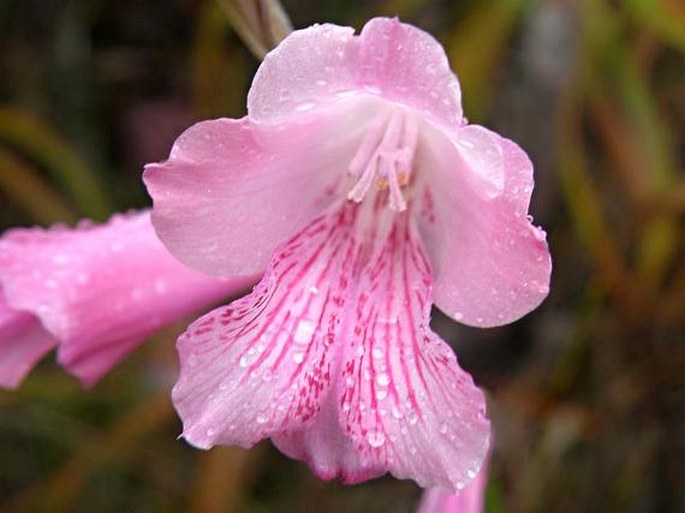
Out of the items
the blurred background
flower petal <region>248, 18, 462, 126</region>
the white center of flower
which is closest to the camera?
flower petal <region>248, 18, 462, 126</region>

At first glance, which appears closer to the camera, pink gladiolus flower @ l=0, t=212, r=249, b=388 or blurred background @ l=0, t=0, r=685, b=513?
pink gladiolus flower @ l=0, t=212, r=249, b=388

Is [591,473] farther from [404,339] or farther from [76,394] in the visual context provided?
[404,339]

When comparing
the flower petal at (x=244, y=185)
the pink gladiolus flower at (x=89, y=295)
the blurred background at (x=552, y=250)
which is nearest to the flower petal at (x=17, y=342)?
the pink gladiolus flower at (x=89, y=295)

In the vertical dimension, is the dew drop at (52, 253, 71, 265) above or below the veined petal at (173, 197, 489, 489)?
above

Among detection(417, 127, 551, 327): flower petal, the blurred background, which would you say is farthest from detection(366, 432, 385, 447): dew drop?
the blurred background

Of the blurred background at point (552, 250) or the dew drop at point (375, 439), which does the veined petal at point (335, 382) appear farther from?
the blurred background at point (552, 250)

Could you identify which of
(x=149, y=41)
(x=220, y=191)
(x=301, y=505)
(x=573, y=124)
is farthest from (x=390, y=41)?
(x=149, y=41)

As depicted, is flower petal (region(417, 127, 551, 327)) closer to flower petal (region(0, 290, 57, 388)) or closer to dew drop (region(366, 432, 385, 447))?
dew drop (region(366, 432, 385, 447))

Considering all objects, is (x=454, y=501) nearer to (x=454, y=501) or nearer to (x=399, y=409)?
(x=454, y=501)
